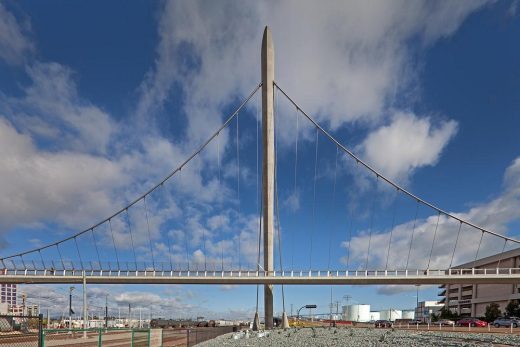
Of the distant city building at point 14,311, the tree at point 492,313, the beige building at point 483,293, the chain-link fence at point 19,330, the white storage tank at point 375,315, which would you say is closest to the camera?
the chain-link fence at point 19,330

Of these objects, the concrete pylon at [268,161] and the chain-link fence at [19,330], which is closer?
the chain-link fence at [19,330]

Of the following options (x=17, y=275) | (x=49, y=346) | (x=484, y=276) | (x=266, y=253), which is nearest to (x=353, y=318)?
(x=484, y=276)

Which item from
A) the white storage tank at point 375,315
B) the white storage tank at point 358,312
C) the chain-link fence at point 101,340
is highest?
the chain-link fence at point 101,340

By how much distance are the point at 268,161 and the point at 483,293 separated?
356 feet

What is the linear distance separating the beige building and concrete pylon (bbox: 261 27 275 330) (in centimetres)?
7058

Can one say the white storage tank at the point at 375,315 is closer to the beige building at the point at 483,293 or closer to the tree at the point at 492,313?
the beige building at the point at 483,293

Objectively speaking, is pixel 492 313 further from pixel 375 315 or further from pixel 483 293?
pixel 375 315


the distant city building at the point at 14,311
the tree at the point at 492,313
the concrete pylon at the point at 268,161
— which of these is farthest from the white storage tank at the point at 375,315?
the distant city building at the point at 14,311

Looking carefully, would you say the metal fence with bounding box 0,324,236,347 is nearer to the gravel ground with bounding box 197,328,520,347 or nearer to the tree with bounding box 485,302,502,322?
the gravel ground with bounding box 197,328,520,347

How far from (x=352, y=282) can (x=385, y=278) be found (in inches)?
172

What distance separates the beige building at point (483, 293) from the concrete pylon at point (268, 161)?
70.6 metres

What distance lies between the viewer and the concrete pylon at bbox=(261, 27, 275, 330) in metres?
60.1

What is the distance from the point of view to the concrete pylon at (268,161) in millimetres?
60062

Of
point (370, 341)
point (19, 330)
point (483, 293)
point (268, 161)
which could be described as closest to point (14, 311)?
point (268, 161)
